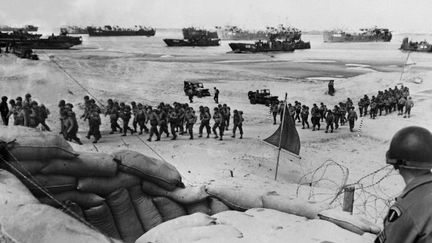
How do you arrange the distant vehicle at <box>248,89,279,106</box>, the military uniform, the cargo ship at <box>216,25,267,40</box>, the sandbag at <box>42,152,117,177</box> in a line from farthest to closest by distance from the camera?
1. the cargo ship at <box>216,25,267,40</box>
2. the distant vehicle at <box>248,89,279,106</box>
3. the sandbag at <box>42,152,117,177</box>
4. the military uniform

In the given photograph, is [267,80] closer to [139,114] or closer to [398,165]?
[139,114]

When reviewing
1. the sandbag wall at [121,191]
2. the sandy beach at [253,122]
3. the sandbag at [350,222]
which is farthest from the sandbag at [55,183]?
the sandbag at [350,222]

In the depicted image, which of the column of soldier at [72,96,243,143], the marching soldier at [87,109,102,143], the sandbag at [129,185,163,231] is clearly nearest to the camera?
the sandbag at [129,185,163,231]

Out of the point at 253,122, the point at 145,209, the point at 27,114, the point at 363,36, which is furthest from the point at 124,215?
the point at 363,36

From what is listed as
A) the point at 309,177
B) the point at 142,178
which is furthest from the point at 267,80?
the point at 142,178

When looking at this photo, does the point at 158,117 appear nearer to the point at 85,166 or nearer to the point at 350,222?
the point at 85,166

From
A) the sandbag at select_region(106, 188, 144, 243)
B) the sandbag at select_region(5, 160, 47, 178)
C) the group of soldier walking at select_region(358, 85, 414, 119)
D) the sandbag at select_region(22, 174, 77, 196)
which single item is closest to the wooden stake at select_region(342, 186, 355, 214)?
the sandbag at select_region(106, 188, 144, 243)

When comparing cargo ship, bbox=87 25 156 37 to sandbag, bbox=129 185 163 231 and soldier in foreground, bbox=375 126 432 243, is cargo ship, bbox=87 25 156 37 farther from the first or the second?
soldier in foreground, bbox=375 126 432 243
